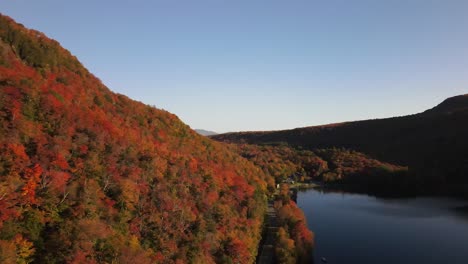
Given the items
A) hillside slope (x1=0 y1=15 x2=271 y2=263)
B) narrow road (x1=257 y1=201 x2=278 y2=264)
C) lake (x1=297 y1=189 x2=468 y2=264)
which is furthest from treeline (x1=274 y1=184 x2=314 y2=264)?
lake (x1=297 y1=189 x2=468 y2=264)

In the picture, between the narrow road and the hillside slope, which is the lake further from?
the hillside slope

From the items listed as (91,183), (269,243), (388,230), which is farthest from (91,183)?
(388,230)

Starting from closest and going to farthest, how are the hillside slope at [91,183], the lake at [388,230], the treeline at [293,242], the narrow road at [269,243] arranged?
the hillside slope at [91,183]
the treeline at [293,242]
the narrow road at [269,243]
the lake at [388,230]

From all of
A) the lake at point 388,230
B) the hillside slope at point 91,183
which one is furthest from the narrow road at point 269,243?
the lake at point 388,230

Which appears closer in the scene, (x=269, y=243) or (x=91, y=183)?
(x=91, y=183)

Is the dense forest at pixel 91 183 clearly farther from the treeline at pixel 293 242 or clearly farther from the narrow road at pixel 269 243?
the treeline at pixel 293 242

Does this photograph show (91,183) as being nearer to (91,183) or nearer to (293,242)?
(91,183)

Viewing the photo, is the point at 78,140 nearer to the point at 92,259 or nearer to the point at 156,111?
the point at 92,259

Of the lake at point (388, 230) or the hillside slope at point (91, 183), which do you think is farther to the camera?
the lake at point (388, 230)
